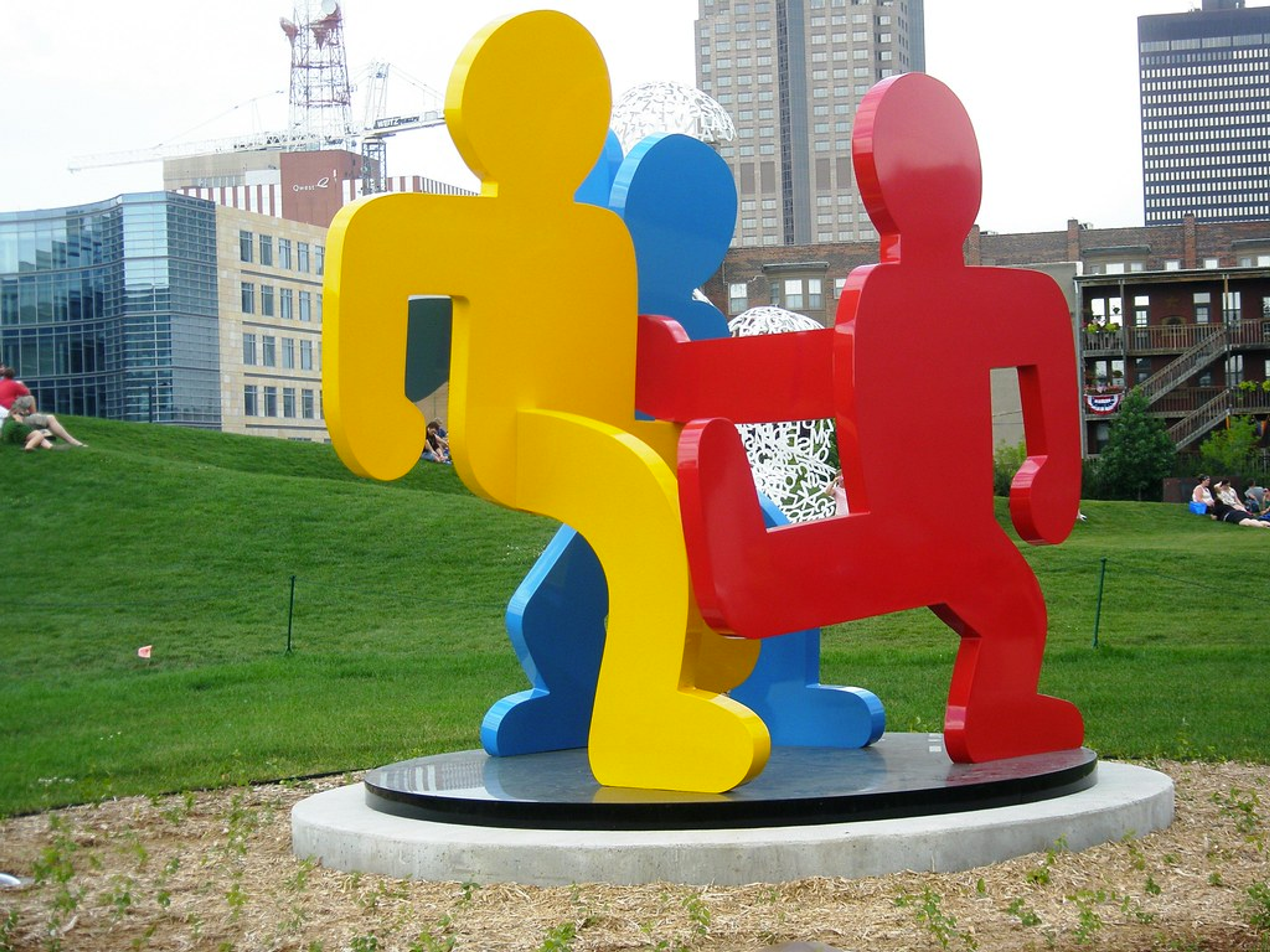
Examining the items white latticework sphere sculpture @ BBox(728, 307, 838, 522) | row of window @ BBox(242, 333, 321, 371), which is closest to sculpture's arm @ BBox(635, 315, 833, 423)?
white latticework sphere sculpture @ BBox(728, 307, 838, 522)

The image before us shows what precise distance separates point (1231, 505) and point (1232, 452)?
49.0 ft

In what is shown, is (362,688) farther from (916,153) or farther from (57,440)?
(57,440)

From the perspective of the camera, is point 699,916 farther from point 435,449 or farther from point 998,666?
point 435,449

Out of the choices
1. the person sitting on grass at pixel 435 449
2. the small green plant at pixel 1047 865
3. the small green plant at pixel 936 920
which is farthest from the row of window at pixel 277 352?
the small green plant at pixel 936 920

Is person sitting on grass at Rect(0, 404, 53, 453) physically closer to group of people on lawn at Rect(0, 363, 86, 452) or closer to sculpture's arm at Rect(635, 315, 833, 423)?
group of people on lawn at Rect(0, 363, 86, 452)

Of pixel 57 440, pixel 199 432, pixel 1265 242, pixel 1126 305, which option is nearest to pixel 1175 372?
pixel 1126 305

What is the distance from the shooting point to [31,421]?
30.1m

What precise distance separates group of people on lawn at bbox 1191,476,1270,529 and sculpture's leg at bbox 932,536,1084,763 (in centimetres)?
2678

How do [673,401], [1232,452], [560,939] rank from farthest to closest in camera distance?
1. [1232,452]
2. [673,401]
3. [560,939]

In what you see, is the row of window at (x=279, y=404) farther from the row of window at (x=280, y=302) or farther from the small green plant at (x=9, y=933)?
the small green plant at (x=9, y=933)

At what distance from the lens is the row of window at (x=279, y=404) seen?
82250mm

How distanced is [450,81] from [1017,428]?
58670mm

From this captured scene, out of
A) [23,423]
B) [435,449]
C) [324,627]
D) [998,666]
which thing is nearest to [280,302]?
[435,449]

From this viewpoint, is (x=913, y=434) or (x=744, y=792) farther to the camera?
(x=913, y=434)
